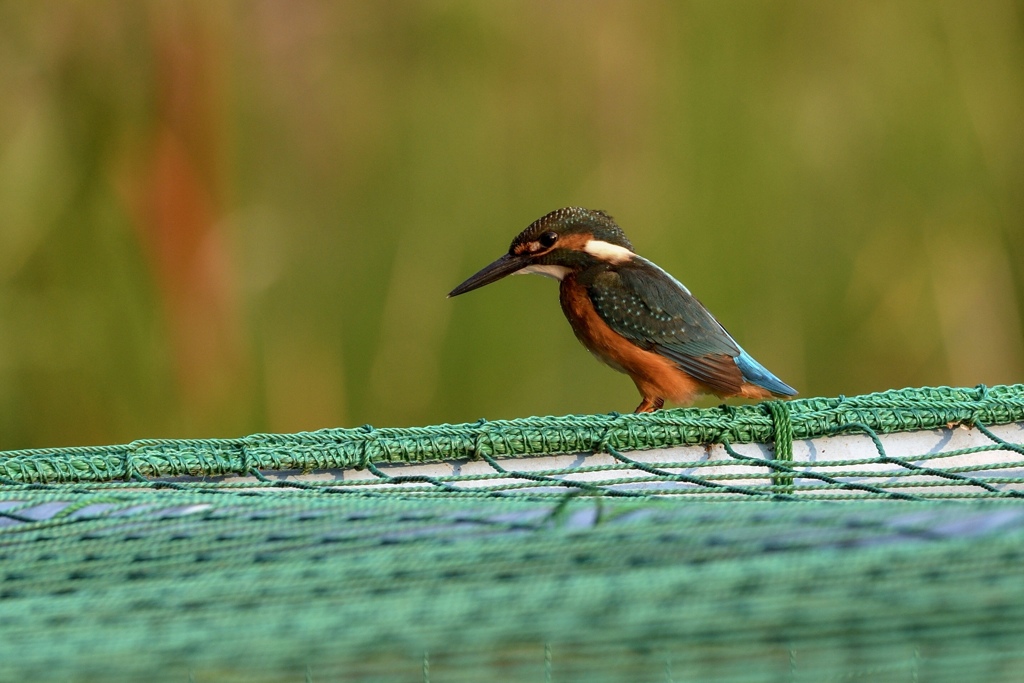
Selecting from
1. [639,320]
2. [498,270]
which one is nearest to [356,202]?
[498,270]

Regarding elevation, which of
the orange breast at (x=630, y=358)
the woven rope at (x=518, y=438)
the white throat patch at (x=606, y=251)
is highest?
the white throat patch at (x=606, y=251)

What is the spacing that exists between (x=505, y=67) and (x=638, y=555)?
7.86ft

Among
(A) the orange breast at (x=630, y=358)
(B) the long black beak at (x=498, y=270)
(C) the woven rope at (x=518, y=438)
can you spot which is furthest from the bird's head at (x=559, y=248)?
(C) the woven rope at (x=518, y=438)

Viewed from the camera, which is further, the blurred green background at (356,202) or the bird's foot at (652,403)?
the blurred green background at (356,202)

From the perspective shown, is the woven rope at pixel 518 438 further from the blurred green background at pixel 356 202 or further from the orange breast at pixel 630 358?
the blurred green background at pixel 356 202

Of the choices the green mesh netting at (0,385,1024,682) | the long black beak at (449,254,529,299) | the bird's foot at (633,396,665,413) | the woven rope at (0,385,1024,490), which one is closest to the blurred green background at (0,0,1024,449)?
the long black beak at (449,254,529,299)

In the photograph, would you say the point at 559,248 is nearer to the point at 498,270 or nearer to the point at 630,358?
the point at 498,270

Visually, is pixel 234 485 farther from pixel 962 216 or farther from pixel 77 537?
pixel 962 216

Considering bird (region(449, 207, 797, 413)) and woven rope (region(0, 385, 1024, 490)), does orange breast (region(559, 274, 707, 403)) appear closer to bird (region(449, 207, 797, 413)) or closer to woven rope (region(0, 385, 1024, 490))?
bird (region(449, 207, 797, 413))

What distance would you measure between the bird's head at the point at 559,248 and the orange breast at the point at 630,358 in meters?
0.10

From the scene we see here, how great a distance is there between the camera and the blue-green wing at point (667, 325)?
7.77 feet

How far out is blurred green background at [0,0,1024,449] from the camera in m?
2.94

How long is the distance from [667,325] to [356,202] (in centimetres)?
96

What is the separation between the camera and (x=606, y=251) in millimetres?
2598
